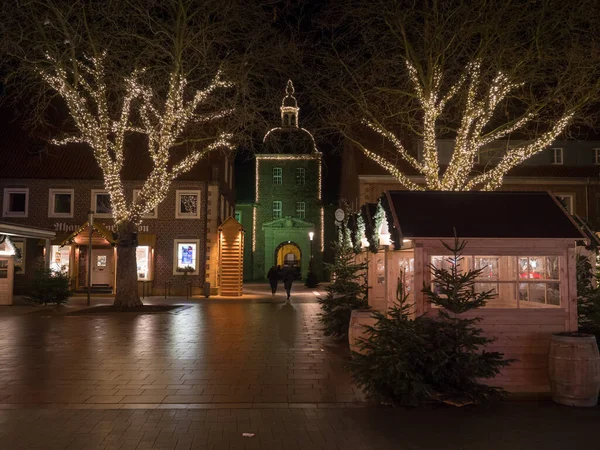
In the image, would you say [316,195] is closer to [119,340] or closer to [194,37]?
[194,37]

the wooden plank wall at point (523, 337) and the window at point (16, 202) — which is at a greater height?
the window at point (16, 202)

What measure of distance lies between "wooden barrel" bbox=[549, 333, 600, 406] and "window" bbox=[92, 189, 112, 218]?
92.4 feet

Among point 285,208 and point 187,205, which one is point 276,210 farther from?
point 187,205

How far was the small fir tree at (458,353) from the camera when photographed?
25.8 feet

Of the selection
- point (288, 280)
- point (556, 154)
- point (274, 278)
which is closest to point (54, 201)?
point (274, 278)

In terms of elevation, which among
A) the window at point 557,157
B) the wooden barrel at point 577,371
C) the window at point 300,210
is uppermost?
the window at point 557,157

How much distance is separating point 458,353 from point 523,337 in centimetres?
137

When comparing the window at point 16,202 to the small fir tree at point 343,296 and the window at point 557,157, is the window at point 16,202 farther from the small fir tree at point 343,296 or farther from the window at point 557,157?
the window at point 557,157

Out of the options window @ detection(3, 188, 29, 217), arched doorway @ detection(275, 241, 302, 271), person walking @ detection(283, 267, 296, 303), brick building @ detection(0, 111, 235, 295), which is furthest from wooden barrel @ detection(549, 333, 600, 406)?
arched doorway @ detection(275, 241, 302, 271)

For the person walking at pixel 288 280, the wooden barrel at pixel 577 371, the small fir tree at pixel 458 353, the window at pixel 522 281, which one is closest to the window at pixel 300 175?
the person walking at pixel 288 280

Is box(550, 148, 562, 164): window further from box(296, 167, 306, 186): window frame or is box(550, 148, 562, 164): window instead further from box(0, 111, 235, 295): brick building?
box(0, 111, 235, 295): brick building

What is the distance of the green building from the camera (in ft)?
164

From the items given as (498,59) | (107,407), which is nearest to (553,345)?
(107,407)

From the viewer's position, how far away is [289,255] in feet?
169
